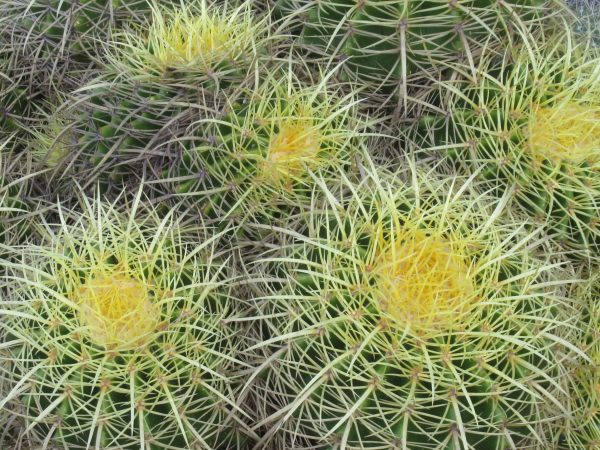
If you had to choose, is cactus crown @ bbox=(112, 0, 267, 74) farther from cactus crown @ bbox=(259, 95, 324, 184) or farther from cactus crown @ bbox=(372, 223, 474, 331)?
cactus crown @ bbox=(372, 223, 474, 331)

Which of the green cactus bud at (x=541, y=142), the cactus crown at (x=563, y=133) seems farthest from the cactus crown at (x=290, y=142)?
the cactus crown at (x=563, y=133)

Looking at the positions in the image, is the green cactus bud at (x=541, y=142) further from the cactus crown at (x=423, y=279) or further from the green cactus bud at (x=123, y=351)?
the green cactus bud at (x=123, y=351)

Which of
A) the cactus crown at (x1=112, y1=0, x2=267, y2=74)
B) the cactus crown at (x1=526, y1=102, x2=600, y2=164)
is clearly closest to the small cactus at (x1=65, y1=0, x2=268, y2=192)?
the cactus crown at (x1=112, y1=0, x2=267, y2=74)

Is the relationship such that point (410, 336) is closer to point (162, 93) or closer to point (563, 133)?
point (563, 133)

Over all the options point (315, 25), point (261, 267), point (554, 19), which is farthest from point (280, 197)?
point (554, 19)

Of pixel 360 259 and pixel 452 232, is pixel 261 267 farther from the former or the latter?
pixel 452 232

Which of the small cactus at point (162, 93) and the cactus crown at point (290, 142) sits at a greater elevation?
the small cactus at point (162, 93)

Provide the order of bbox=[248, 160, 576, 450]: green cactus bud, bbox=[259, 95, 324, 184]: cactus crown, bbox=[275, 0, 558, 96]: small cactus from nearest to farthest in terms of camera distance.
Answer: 1. bbox=[248, 160, 576, 450]: green cactus bud
2. bbox=[259, 95, 324, 184]: cactus crown
3. bbox=[275, 0, 558, 96]: small cactus

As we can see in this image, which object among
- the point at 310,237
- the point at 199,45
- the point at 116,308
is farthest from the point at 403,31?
the point at 116,308
